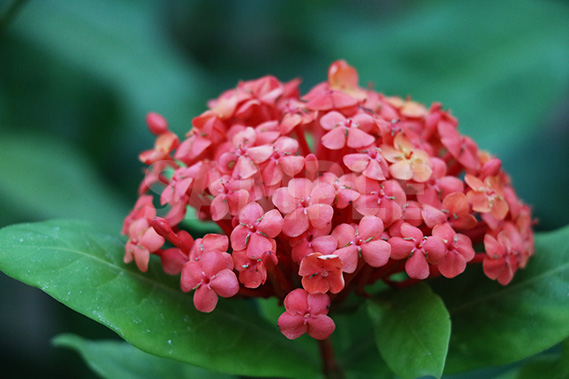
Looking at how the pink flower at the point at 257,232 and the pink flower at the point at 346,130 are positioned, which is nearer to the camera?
the pink flower at the point at 257,232

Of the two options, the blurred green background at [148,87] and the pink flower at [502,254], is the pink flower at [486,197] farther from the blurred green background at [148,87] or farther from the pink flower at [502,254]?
the blurred green background at [148,87]

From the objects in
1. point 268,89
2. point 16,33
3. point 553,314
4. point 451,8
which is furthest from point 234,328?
point 451,8

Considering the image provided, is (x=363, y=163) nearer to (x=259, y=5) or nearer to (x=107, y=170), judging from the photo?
(x=107, y=170)

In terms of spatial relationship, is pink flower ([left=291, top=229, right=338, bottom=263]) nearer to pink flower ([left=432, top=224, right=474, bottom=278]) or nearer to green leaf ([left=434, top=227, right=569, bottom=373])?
pink flower ([left=432, top=224, right=474, bottom=278])

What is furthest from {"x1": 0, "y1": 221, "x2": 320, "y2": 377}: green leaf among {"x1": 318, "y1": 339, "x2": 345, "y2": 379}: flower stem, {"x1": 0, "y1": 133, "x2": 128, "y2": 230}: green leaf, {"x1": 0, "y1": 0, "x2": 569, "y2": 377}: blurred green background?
{"x1": 0, "y1": 0, "x2": 569, "y2": 377}: blurred green background

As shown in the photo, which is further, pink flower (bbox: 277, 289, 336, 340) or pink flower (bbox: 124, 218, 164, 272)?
pink flower (bbox: 124, 218, 164, 272)

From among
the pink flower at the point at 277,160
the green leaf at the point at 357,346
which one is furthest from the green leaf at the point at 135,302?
the pink flower at the point at 277,160
